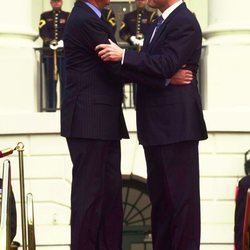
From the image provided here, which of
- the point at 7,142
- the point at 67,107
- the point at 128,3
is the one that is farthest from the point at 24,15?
the point at 67,107

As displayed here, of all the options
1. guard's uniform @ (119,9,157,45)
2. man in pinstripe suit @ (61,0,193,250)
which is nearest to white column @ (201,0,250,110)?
guard's uniform @ (119,9,157,45)

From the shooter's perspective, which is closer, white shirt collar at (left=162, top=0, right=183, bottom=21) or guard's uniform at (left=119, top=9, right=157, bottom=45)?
white shirt collar at (left=162, top=0, right=183, bottom=21)

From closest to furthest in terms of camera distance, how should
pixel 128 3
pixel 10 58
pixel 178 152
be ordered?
1. pixel 178 152
2. pixel 10 58
3. pixel 128 3

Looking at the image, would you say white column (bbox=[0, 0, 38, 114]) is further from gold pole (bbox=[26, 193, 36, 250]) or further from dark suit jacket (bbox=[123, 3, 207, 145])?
dark suit jacket (bbox=[123, 3, 207, 145])

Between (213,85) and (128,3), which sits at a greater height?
(128,3)

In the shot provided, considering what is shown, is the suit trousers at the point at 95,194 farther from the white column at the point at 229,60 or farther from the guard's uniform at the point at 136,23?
the guard's uniform at the point at 136,23

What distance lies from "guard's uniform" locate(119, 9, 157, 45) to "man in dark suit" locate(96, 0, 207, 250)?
28.2 feet

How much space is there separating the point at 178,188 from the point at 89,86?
0.88m

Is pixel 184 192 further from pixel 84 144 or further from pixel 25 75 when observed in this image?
pixel 25 75

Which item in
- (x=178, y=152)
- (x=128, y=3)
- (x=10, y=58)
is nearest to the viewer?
(x=178, y=152)

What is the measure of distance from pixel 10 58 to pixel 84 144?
749cm

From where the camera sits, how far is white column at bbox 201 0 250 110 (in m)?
15.4

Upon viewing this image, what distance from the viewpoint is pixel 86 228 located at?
26.4 ft

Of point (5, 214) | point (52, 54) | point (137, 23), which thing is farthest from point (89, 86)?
point (137, 23)
